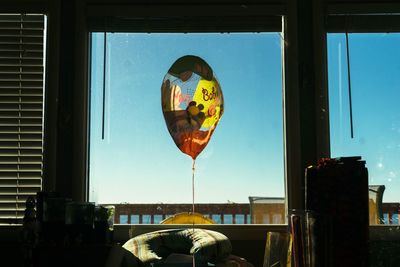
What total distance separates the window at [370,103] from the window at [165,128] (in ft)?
1.12

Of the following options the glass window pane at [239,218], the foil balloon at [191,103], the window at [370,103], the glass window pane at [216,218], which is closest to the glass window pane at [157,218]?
the glass window pane at [216,218]

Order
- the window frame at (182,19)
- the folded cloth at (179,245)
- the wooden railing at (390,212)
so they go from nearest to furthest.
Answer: the folded cloth at (179,245) → the wooden railing at (390,212) → the window frame at (182,19)

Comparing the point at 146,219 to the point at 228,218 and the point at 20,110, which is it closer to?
the point at 228,218

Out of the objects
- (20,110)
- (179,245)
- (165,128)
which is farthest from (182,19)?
(179,245)

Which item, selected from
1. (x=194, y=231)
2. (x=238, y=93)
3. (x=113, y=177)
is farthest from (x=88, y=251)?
(x=238, y=93)

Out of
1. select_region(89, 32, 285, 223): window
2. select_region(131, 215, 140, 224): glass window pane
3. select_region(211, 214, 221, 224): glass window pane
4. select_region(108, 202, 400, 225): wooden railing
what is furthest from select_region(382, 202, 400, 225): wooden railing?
select_region(131, 215, 140, 224): glass window pane

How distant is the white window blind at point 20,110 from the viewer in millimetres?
2982

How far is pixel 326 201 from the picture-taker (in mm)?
1565

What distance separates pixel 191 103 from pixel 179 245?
73 cm

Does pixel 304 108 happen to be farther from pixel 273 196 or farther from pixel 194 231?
pixel 194 231

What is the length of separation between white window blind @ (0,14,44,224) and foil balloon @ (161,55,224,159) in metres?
0.92

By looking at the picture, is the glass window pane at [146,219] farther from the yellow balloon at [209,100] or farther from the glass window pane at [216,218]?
the yellow balloon at [209,100]

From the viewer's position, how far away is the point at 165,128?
10.0 ft

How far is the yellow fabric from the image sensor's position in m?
2.99
